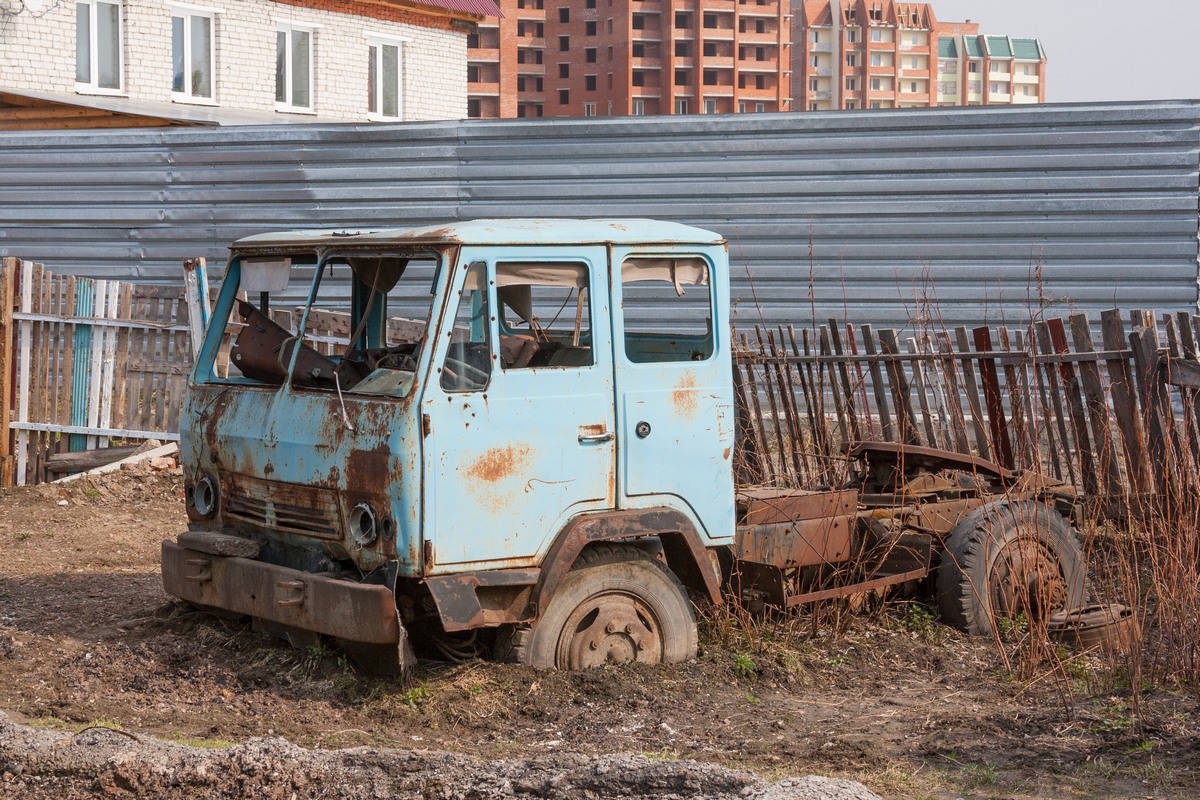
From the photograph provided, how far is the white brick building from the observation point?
69.6 ft

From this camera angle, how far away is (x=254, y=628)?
6.64 meters

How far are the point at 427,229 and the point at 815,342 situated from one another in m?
4.74

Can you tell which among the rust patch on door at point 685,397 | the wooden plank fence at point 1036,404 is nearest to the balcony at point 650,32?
the wooden plank fence at point 1036,404

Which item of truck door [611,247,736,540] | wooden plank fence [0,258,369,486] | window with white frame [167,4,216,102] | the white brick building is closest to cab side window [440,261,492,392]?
truck door [611,247,736,540]

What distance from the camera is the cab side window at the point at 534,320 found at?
5.99m

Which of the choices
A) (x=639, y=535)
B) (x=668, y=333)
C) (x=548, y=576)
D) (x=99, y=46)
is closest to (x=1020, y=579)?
(x=668, y=333)

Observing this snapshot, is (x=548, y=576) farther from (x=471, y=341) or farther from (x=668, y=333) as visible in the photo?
(x=668, y=333)

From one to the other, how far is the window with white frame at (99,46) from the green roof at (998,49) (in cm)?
15173

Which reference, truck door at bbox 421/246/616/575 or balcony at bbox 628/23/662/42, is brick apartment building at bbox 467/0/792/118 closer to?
balcony at bbox 628/23/662/42

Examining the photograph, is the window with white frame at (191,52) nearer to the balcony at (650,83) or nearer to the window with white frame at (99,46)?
the window with white frame at (99,46)

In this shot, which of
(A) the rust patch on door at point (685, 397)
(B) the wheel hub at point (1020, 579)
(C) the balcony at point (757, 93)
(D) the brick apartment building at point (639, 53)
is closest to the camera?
(A) the rust patch on door at point (685, 397)

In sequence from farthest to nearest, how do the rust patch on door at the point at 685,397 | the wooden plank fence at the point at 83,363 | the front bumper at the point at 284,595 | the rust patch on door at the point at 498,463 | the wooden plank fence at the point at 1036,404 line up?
1. the wooden plank fence at the point at 83,363
2. the wooden plank fence at the point at 1036,404
3. the rust patch on door at the point at 685,397
4. the rust patch on door at the point at 498,463
5. the front bumper at the point at 284,595

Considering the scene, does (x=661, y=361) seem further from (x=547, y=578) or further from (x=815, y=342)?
(x=815, y=342)

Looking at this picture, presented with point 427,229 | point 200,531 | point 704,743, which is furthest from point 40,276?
point 704,743
